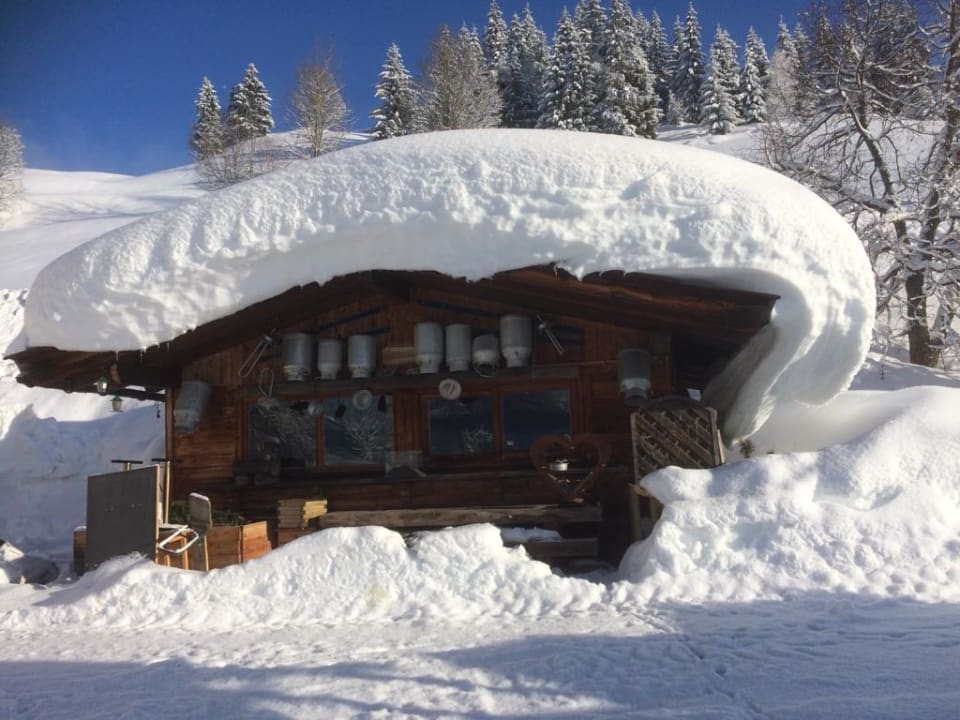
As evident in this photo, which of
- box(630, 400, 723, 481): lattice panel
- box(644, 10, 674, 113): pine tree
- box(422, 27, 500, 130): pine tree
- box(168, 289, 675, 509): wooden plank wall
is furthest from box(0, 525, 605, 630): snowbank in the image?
box(644, 10, 674, 113): pine tree

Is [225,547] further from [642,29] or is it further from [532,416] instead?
[642,29]

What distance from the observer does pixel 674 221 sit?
7.40 metres

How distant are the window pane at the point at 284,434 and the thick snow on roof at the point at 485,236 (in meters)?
2.35

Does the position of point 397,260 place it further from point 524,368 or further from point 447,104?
point 447,104

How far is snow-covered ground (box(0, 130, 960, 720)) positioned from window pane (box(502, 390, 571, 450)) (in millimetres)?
2272

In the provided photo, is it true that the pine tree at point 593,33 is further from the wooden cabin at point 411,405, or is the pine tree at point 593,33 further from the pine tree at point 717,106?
the wooden cabin at point 411,405

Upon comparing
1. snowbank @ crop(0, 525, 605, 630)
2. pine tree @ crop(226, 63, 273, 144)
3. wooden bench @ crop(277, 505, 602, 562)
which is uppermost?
pine tree @ crop(226, 63, 273, 144)

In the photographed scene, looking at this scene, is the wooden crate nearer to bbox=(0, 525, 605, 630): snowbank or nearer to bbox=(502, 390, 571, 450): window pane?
bbox=(0, 525, 605, 630): snowbank

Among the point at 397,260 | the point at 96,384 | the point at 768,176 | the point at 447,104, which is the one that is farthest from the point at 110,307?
the point at 447,104

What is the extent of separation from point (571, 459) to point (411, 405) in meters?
2.20

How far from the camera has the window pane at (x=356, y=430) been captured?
10.2 metres

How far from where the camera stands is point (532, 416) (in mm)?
9891

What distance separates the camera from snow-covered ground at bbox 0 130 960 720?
4.14 meters

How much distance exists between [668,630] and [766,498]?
6.72ft
